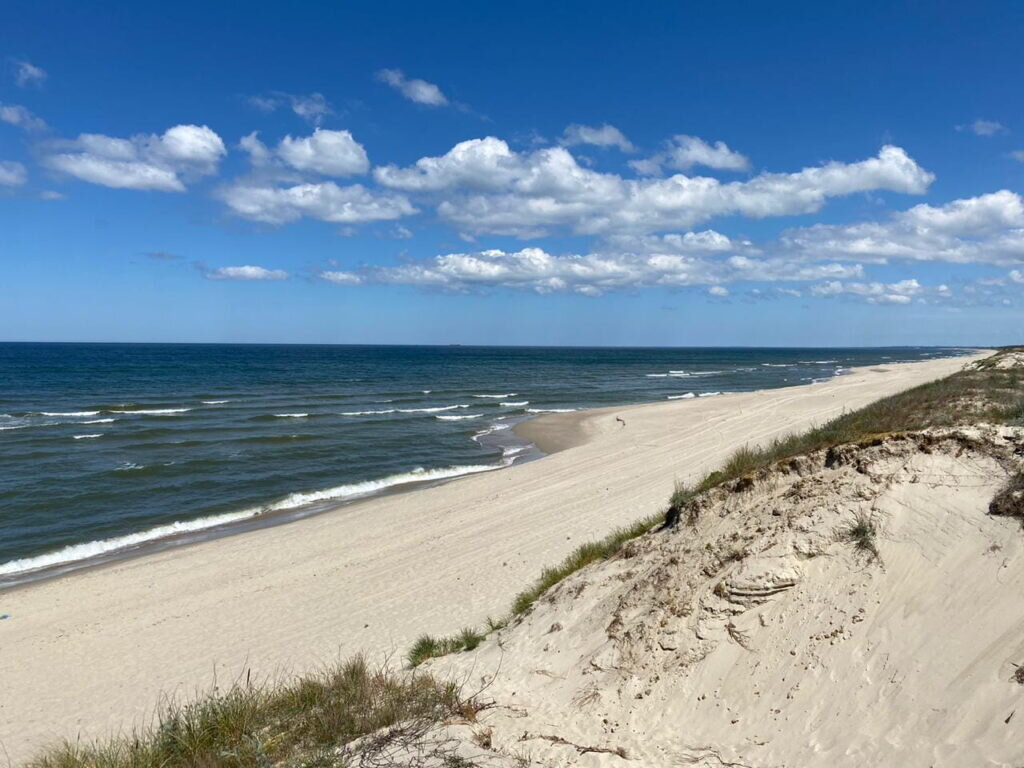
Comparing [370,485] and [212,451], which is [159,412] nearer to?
[212,451]

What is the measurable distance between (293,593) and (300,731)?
22.8ft

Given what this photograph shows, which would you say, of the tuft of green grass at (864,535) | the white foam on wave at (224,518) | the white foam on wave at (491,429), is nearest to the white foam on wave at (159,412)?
the white foam on wave at (224,518)

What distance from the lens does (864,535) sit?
6.07 metres

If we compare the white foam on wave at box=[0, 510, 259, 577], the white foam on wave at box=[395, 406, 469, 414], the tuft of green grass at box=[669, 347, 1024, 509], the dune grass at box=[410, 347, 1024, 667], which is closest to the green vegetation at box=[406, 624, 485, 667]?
the dune grass at box=[410, 347, 1024, 667]

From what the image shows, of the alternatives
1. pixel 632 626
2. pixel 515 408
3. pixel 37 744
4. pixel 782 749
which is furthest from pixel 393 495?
pixel 515 408

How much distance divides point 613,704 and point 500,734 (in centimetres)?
100

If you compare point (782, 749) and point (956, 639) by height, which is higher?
point (956, 639)

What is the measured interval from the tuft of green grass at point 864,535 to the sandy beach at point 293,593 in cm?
511

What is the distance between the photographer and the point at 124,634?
1056 cm

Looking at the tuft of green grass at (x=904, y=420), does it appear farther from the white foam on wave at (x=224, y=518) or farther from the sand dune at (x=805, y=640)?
the white foam on wave at (x=224, y=518)

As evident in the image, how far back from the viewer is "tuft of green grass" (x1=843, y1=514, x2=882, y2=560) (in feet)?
19.5

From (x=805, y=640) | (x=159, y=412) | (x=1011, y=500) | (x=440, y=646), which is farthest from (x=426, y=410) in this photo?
(x=1011, y=500)

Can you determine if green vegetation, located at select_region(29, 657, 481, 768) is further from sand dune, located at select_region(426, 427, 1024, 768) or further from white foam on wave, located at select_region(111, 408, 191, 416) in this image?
white foam on wave, located at select_region(111, 408, 191, 416)

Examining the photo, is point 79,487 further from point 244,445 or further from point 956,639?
point 956,639
